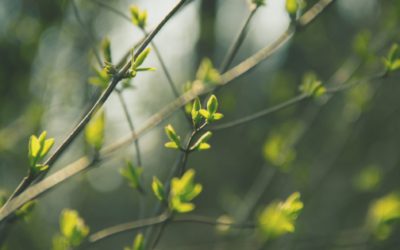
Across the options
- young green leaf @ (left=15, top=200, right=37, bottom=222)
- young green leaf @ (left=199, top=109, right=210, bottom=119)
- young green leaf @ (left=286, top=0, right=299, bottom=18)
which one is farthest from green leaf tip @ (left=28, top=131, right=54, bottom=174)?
young green leaf @ (left=286, top=0, right=299, bottom=18)

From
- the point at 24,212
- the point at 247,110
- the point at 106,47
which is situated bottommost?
the point at 24,212

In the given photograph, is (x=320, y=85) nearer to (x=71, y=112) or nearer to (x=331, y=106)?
(x=71, y=112)

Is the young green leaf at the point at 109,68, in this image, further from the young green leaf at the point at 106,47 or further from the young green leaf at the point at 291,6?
the young green leaf at the point at 291,6

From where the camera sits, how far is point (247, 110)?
373 cm

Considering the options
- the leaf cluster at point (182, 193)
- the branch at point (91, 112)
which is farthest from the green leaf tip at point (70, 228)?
the leaf cluster at point (182, 193)

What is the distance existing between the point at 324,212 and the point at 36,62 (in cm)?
364

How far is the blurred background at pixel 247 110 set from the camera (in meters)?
1.92

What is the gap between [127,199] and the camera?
9.65m

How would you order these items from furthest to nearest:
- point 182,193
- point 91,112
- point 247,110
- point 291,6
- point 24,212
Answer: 1. point 247,110
2. point 291,6
3. point 24,212
4. point 182,193
5. point 91,112

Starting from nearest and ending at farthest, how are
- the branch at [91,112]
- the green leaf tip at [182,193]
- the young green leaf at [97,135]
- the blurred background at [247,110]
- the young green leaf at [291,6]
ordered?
1. the branch at [91,112]
2. the green leaf tip at [182,193]
3. the young green leaf at [97,135]
4. the young green leaf at [291,6]
5. the blurred background at [247,110]

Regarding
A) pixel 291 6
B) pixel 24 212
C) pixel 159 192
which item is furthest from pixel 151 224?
pixel 291 6

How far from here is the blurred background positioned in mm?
1924

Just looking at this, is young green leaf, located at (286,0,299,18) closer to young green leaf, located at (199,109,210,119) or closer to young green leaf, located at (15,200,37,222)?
young green leaf, located at (199,109,210,119)

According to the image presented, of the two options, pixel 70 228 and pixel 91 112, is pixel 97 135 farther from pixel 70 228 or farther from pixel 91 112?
pixel 70 228
